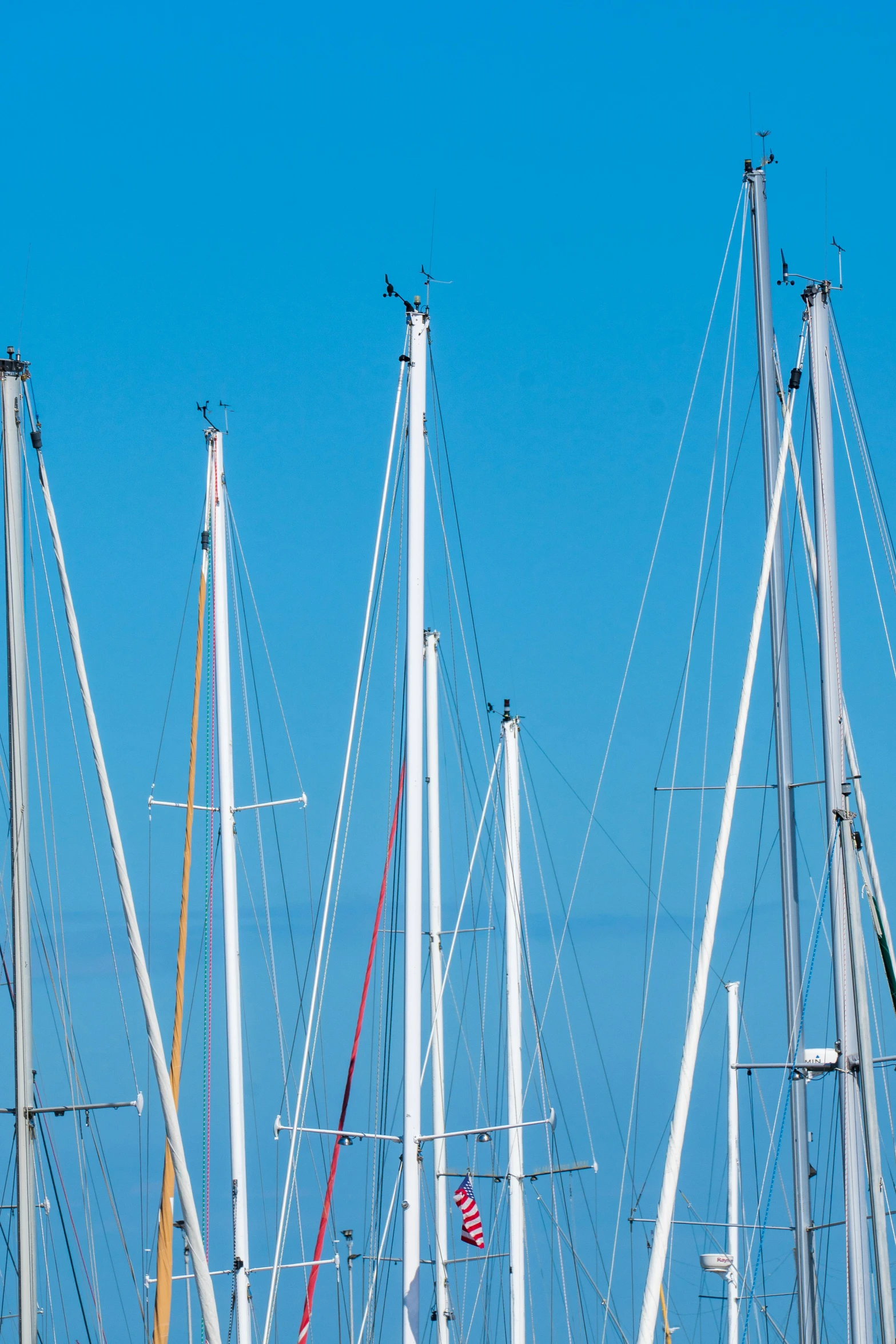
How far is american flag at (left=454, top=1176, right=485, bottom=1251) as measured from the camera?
25203 mm

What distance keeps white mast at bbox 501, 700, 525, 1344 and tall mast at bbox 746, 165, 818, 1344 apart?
6251 millimetres

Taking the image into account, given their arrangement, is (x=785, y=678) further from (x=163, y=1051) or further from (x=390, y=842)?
(x=163, y=1051)

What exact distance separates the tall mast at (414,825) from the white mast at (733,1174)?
13.1 m

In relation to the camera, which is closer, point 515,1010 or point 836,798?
point 836,798

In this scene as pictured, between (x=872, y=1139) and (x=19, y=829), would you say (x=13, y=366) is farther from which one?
(x=872, y=1139)

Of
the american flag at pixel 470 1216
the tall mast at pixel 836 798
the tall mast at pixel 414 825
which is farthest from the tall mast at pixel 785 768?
the american flag at pixel 470 1216

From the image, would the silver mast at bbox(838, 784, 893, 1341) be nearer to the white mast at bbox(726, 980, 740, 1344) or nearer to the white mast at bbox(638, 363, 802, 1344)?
the white mast at bbox(638, 363, 802, 1344)

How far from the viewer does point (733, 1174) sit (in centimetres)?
3225

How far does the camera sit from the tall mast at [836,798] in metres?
17.8

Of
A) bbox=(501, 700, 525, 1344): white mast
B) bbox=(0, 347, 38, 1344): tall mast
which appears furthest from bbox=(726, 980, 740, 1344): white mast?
bbox=(0, 347, 38, 1344): tall mast

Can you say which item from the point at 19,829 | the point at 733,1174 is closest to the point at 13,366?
the point at 19,829

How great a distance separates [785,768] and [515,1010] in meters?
8.43

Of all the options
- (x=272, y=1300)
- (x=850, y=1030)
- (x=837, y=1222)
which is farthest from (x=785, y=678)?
(x=272, y=1300)

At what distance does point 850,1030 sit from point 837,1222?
2.09m
